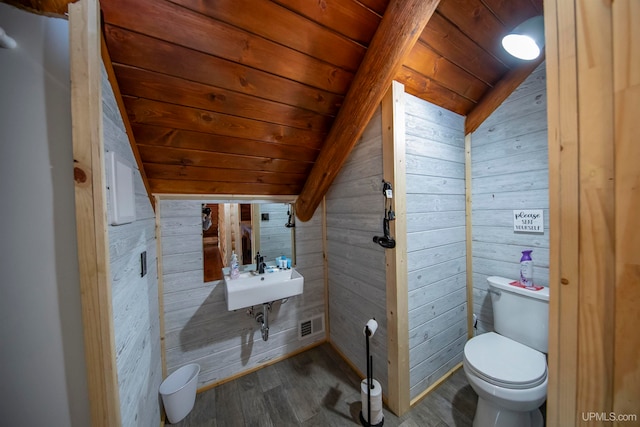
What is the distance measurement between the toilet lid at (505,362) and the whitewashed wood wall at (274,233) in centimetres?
152

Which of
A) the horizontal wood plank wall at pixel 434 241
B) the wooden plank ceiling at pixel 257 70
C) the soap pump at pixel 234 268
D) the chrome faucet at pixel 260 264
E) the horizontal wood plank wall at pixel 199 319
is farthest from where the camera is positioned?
the chrome faucet at pixel 260 264

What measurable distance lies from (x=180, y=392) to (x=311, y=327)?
107cm

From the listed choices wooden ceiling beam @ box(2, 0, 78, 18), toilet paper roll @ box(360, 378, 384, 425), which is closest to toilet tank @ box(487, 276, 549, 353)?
toilet paper roll @ box(360, 378, 384, 425)

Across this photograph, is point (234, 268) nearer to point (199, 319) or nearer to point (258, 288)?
point (258, 288)

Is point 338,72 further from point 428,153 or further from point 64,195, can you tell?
point 64,195

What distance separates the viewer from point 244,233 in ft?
5.99

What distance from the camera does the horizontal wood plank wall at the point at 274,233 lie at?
6.24 feet

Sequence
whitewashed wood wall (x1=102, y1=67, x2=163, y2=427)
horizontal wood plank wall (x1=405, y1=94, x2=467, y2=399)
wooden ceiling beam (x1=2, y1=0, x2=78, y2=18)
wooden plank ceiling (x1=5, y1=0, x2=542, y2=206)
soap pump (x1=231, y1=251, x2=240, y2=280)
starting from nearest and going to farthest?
1. wooden ceiling beam (x1=2, y1=0, x2=78, y2=18)
2. whitewashed wood wall (x1=102, y1=67, x2=163, y2=427)
3. wooden plank ceiling (x1=5, y1=0, x2=542, y2=206)
4. horizontal wood plank wall (x1=405, y1=94, x2=467, y2=399)
5. soap pump (x1=231, y1=251, x2=240, y2=280)

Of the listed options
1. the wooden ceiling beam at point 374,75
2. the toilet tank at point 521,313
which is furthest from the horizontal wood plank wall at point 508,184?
the wooden ceiling beam at point 374,75

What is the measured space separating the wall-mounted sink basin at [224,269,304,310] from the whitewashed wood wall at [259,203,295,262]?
8.8 inches

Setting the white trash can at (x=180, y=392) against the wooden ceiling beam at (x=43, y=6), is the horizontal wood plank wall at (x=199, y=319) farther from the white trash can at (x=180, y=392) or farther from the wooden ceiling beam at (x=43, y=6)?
the wooden ceiling beam at (x=43, y=6)

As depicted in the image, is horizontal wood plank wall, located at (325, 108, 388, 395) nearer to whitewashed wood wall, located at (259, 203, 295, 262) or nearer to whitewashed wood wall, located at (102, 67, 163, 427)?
whitewashed wood wall, located at (259, 203, 295, 262)

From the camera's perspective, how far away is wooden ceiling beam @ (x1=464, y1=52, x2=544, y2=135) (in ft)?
4.70

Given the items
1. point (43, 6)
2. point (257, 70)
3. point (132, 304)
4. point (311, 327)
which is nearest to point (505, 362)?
point (311, 327)
